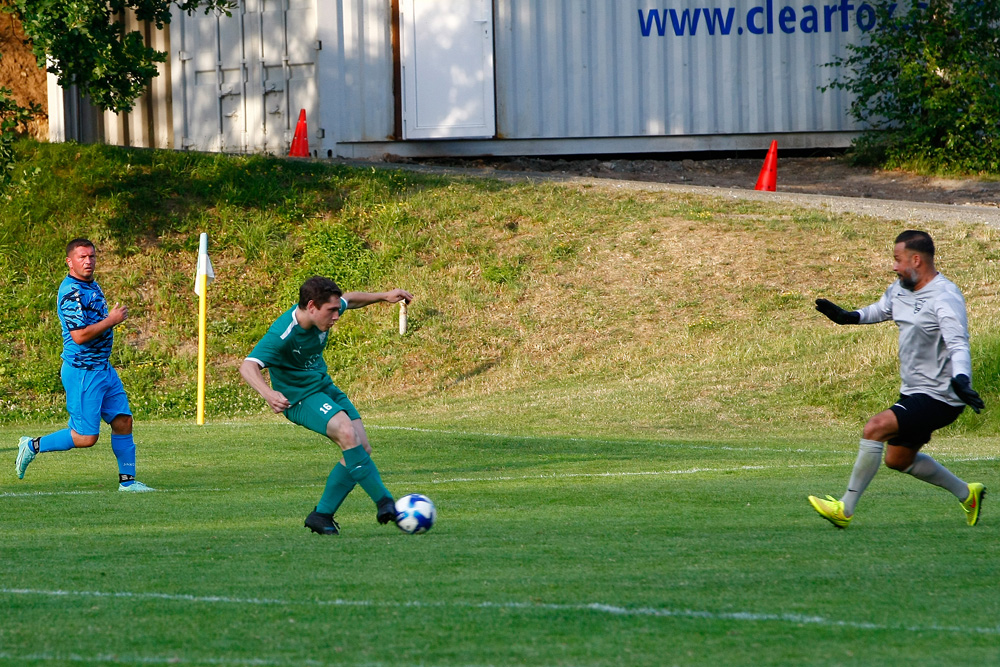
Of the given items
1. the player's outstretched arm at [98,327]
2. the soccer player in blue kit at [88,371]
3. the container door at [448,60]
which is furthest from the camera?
the container door at [448,60]

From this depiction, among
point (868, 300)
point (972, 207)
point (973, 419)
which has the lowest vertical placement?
point (973, 419)

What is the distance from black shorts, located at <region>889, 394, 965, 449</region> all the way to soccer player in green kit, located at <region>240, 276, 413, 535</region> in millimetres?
3078

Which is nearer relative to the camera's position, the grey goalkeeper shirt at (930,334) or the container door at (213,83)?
the grey goalkeeper shirt at (930,334)

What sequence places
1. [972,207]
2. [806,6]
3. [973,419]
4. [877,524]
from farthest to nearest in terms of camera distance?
[806,6], [972,207], [973,419], [877,524]

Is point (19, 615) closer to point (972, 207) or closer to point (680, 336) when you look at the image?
point (680, 336)

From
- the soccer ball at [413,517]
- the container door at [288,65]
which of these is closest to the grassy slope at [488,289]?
the container door at [288,65]

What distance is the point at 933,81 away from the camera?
2455 centimetres

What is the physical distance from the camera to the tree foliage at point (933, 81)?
24.2m

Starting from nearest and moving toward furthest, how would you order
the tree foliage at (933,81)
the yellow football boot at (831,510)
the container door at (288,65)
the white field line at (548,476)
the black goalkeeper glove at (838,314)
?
the yellow football boot at (831,510)
the black goalkeeper glove at (838,314)
the white field line at (548,476)
the tree foliage at (933,81)
the container door at (288,65)

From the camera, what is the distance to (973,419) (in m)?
15.5

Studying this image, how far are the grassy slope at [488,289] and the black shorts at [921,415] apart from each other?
7.76 m

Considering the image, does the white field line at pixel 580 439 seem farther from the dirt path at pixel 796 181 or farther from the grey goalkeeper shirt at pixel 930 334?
the dirt path at pixel 796 181

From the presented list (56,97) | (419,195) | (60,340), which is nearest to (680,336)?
(419,195)

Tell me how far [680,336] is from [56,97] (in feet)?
45.2
